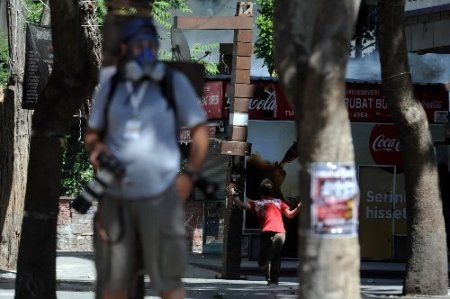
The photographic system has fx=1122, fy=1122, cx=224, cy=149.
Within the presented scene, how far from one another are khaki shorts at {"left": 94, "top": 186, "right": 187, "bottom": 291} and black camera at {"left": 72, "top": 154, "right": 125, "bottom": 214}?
103 millimetres

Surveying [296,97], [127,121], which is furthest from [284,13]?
[127,121]

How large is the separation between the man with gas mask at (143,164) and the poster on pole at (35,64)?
1177 cm

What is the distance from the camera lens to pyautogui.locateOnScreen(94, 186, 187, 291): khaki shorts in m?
5.72

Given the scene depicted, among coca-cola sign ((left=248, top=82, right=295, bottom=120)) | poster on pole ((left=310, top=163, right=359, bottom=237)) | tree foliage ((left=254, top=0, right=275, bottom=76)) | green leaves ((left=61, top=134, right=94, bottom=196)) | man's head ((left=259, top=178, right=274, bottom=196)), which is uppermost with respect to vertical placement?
tree foliage ((left=254, top=0, right=275, bottom=76))

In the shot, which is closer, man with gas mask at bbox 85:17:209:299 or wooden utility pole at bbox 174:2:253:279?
man with gas mask at bbox 85:17:209:299

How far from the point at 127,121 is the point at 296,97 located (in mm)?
1785

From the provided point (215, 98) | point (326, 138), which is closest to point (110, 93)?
point (326, 138)

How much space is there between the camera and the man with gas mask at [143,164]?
5.73m

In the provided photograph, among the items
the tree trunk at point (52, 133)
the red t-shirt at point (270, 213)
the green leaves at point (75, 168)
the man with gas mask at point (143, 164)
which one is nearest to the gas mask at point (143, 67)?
the man with gas mask at point (143, 164)

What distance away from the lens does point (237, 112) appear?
19.4m

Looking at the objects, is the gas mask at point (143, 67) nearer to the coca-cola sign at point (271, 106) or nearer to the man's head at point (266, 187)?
the man's head at point (266, 187)

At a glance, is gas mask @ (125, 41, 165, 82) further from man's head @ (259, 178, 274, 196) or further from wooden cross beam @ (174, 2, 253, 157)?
wooden cross beam @ (174, 2, 253, 157)

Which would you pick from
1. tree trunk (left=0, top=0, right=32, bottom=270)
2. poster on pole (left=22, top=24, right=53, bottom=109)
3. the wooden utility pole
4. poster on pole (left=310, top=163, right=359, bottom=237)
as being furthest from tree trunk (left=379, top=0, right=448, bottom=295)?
poster on pole (left=310, top=163, right=359, bottom=237)

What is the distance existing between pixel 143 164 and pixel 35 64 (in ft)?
40.9
